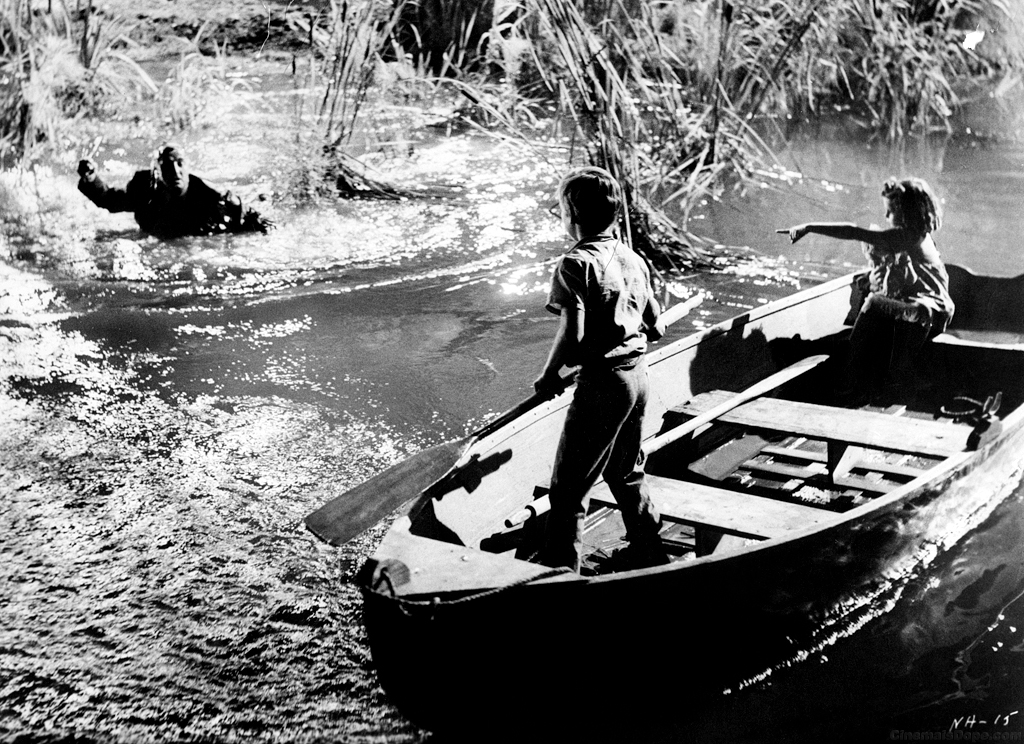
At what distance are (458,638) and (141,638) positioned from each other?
1637 millimetres

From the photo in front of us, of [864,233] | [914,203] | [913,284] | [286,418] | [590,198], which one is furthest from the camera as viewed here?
[286,418]

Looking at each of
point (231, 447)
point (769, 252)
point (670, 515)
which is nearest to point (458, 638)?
point (670, 515)

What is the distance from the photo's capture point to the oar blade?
3967mm

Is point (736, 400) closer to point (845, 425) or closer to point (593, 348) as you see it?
point (845, 425)

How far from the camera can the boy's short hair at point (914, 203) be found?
563cm

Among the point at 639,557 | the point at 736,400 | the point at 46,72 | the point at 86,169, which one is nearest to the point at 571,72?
the point at 736,400

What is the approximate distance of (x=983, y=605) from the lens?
4.63 meters

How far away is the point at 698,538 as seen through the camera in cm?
450

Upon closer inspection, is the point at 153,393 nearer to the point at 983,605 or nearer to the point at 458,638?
the point at 458,638

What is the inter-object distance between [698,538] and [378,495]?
57.4 inches

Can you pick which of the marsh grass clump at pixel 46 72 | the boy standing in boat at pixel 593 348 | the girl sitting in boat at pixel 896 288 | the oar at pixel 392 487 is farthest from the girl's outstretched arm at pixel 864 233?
the marsh grass clump at pixel 46 72

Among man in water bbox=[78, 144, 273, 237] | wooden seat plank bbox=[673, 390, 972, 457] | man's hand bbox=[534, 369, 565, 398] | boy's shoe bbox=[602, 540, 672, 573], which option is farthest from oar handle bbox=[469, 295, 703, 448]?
man in water bbox=[78, 144, 273, 237]

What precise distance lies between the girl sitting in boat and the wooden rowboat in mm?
261

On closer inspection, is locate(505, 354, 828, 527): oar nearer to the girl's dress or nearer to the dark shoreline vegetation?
the girl's dress
